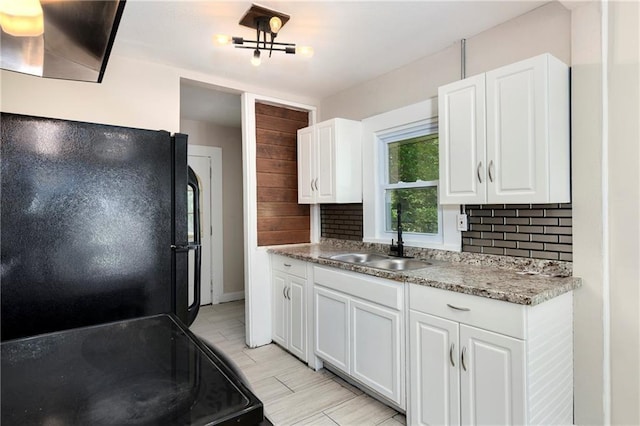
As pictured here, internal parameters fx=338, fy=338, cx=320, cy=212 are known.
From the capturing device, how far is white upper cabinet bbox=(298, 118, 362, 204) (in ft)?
9.62

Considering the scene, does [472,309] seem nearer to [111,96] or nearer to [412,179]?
[412,179]

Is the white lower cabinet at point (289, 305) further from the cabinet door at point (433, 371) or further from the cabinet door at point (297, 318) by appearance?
the cabinet door at point (433, 371)

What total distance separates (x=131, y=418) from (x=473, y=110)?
6.66ft

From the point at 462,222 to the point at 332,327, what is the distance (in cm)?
117

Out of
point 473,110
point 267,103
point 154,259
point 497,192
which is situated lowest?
point 154,259

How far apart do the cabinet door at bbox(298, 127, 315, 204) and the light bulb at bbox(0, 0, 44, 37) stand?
2309mm

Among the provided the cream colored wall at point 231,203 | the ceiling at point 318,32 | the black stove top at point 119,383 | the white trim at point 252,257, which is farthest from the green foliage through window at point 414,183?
the cream colored wall at point 231,203

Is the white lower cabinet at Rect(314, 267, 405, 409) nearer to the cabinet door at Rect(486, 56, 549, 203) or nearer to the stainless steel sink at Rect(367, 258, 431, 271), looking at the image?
the stainless steel sink at Rect(367, 258, 431, 271)

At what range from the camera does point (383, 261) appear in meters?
2.70

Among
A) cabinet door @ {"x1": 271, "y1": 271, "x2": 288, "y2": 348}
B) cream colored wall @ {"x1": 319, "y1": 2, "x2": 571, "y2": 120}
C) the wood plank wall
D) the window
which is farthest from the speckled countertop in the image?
cream colored wall @ {"x1": 319, "y1": 2, "x2": 571, "y2": 120}

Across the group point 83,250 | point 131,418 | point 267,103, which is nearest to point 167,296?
point 83,250

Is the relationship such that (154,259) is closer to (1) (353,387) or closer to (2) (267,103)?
(1) (353,387)

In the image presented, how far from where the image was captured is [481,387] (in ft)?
5.14

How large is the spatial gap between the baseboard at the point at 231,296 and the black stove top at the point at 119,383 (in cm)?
379
